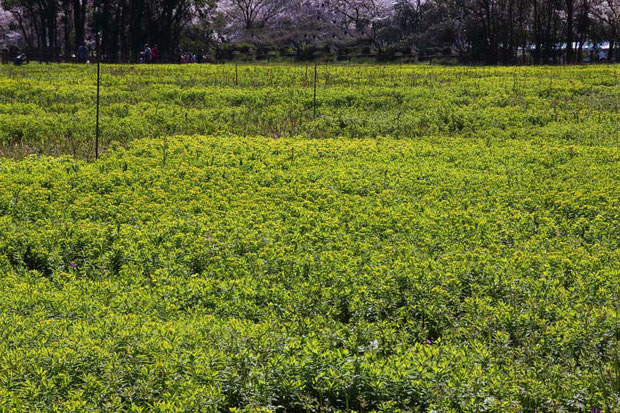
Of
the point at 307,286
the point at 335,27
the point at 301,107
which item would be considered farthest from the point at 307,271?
the point at 335,27

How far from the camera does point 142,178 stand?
11.8 m

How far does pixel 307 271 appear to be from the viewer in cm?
Result: 767

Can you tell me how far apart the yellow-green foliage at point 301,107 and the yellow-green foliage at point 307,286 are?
458cm

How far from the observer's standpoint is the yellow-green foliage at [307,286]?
497 centimetres

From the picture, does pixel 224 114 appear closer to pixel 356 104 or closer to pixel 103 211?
pixel 356 104

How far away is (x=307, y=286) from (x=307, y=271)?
59 centimetres

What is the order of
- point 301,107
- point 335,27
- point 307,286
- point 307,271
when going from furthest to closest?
1. point 335,27
2. point 301,107
3. point 307,271
4. point 307,286

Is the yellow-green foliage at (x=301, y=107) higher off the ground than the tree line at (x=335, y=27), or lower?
lower

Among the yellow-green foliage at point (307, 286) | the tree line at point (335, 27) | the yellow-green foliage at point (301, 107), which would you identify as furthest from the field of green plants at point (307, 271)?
the tree line at point (335, 27)

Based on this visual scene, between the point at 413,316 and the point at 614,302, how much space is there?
6.60 ft

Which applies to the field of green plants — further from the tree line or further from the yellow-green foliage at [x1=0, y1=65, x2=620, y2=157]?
the tree line

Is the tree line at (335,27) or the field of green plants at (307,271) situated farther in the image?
the tree line at (335,27)

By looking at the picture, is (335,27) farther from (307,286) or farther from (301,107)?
(307,286)

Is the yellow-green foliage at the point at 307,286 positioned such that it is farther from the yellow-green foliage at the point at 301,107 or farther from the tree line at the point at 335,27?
the tree line at the point at 335,27
